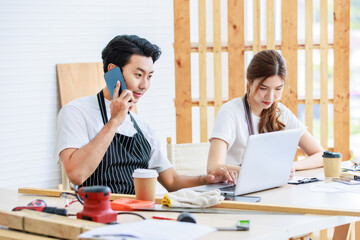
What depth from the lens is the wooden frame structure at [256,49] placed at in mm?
4219

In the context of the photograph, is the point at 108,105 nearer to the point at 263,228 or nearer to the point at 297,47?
the point at 263,228

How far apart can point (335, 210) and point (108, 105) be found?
4.24ft

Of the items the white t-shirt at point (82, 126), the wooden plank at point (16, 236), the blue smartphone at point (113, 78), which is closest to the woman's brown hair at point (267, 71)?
the white t-shirt at point (82, 126)

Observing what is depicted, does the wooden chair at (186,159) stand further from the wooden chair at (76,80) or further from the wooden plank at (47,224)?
the wooden plank at (47,224)

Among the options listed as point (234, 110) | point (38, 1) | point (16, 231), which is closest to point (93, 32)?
point (38, 1)

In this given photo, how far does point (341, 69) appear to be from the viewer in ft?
14.0

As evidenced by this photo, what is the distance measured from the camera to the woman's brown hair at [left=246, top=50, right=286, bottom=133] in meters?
2.94

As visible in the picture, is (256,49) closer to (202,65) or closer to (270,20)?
(270,20)

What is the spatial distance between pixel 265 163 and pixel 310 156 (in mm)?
888

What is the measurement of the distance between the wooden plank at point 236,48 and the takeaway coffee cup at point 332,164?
1.70 metres

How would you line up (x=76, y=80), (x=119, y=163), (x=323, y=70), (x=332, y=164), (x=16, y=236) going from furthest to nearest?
(x=76, y=80) → (x=323, y=70) → (x=332, y=164) → (x=119, y=163) → (x=16, y=236)

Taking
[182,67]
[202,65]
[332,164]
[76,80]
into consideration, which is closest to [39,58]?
[76,80]

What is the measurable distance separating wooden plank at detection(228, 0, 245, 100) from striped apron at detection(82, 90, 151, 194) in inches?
71.8

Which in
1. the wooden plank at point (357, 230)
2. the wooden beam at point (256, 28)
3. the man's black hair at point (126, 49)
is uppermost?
the wooden beam at point (256, 28)
